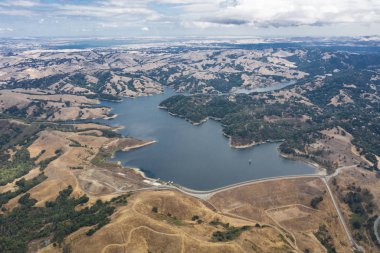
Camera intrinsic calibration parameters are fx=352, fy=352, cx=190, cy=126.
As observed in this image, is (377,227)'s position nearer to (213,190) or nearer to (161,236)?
(213,190)

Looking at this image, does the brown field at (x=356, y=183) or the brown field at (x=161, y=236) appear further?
the brown field at (x=356, y=183)

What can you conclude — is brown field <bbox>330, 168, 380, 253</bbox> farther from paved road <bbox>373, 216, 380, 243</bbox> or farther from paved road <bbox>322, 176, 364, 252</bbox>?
paved road <bbox>373, 216, 380, 243</bbox>

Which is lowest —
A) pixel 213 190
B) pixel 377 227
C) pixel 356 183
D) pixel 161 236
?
pixel 377 227

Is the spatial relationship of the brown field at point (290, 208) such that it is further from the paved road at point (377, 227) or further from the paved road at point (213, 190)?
the paved road at point (377, 227)

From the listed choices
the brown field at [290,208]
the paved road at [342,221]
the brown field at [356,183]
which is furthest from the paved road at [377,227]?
the brown field at [290,208]

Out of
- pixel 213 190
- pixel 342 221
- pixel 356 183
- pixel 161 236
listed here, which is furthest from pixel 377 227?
pixel 161 236

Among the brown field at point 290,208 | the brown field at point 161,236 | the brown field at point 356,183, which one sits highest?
the brown field at point 161,236

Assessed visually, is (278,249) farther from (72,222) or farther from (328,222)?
(72,222)


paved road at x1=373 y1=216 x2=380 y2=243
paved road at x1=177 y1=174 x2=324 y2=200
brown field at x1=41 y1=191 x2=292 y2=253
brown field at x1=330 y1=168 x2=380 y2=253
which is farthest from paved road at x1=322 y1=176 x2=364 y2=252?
brown field at x1=41 y1=191 x2=292 y2=253
